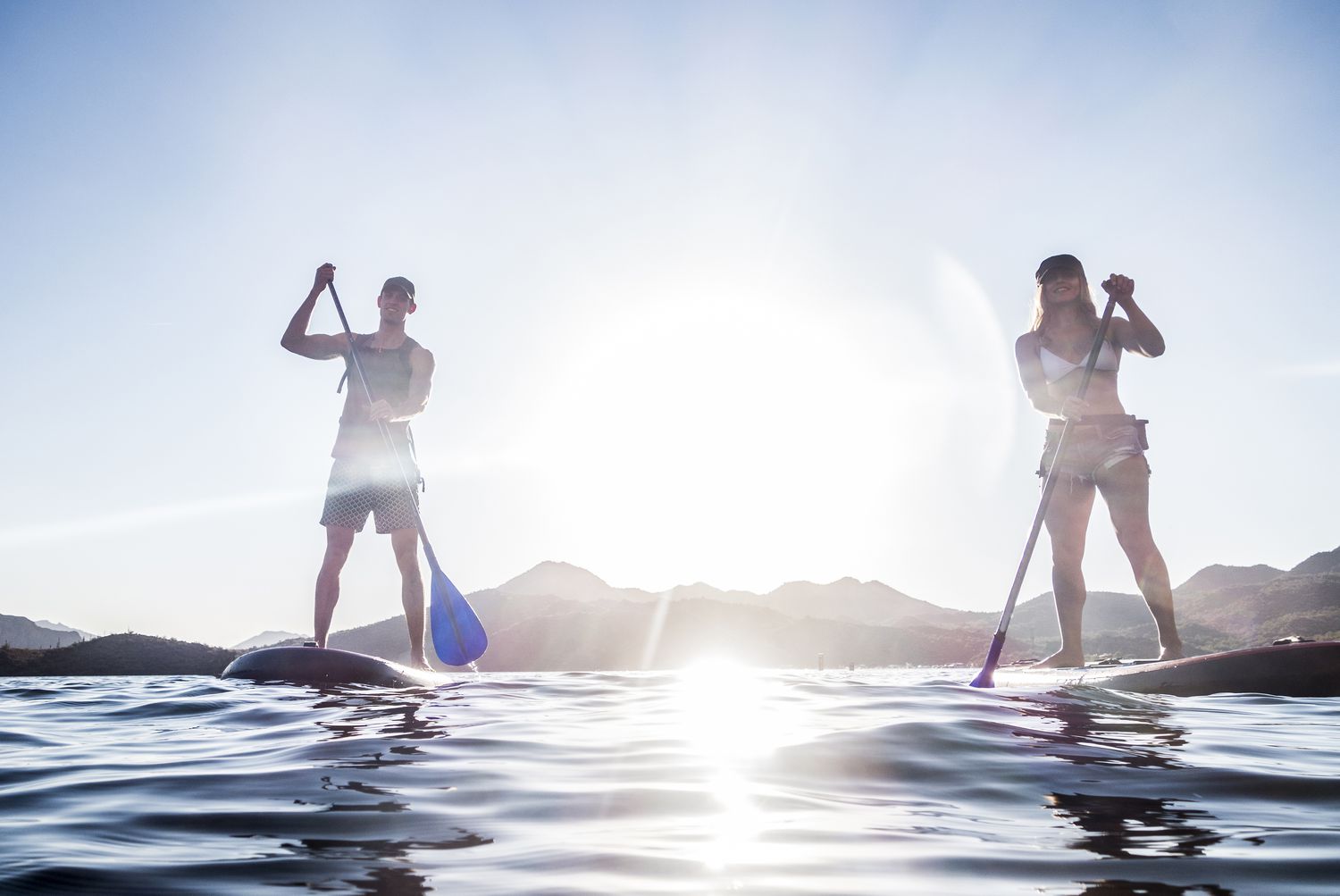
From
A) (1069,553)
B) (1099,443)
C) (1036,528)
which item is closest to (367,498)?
(1036,528)

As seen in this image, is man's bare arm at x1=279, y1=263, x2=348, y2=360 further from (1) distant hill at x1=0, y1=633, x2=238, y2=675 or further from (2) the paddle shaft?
(1) distant hill at x1=0, y1=633, x2=238, y2=675

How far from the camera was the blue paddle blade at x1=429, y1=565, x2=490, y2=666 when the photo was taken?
296 inches

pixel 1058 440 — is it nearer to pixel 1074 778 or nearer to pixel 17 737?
pixel 1074 778

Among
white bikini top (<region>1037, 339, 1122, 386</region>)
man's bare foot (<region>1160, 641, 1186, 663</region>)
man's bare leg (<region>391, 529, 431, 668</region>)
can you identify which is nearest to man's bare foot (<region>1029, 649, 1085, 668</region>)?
man's bare foot (<region>1160, 641, 1186, 663</region>)

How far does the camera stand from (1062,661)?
627cm

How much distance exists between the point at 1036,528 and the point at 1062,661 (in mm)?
1062

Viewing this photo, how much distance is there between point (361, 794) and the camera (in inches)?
83.4

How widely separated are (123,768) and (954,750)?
287 centimetres

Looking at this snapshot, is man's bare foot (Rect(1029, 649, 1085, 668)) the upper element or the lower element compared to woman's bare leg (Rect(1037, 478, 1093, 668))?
lower

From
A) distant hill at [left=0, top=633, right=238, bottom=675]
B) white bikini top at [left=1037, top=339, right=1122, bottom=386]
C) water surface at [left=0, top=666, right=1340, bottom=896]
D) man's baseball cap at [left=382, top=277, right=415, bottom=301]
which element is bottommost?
distant hill at [left=0, top=633, right=238, bottom=675]

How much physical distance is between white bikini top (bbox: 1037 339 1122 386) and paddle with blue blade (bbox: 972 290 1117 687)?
7 centimetres

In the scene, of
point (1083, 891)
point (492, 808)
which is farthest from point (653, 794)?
point (1083, 891)

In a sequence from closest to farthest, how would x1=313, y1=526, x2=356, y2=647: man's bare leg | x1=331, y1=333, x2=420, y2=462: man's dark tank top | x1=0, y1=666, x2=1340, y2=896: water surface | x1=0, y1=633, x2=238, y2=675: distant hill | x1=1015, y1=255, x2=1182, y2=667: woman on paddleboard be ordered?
x1=0, y1=666, x2=1340, y2=896: water surface → x1=1015, y1=255, x2=1182, y2=667: woman on paddleboard → x1=313, y1=526, x2=356, y2=647: man's bare leg → x1=331, y1=333, x2=420, y2=462: man's dark tank top → x1=0, y1=633, x2=238, y2=675: distant hill

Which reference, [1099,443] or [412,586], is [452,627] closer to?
[412,586]
